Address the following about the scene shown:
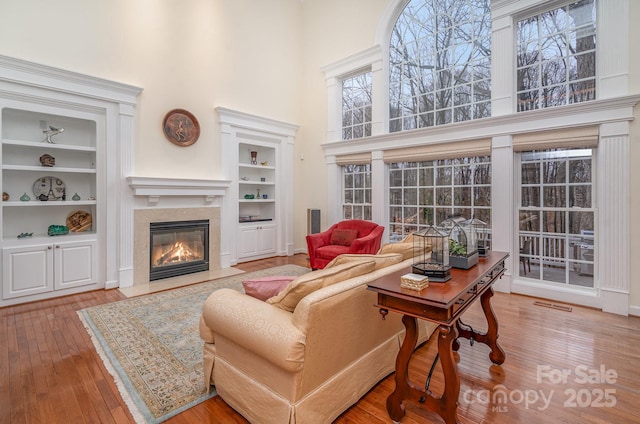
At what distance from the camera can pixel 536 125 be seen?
3.76 meters

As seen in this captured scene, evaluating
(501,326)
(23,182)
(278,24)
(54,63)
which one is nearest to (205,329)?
(501,326)

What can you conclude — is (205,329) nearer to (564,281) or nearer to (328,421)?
(328,421)

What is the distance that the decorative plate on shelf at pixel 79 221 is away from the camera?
423cm

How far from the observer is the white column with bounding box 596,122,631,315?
328 centimetres

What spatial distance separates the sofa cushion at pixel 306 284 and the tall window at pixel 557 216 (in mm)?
3334

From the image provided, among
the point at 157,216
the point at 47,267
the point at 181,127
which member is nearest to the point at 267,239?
the point at 157,216

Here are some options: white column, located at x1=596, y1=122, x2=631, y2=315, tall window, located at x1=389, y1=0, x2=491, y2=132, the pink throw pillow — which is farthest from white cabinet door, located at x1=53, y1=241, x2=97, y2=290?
white column, located at x1=596, y1=122, x2=631, y2=315

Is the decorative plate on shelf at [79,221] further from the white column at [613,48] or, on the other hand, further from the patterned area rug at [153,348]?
the white column at [613,48]

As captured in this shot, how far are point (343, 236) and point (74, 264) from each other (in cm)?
388

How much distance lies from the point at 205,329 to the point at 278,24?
256 inches

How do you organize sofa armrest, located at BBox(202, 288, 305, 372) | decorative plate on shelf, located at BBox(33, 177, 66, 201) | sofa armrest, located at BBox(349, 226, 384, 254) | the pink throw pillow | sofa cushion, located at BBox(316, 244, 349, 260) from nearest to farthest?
sofa armrest, located at BBox(202, 288, 305, 372), the pink throw pillow, decorative plate on shelf, located at BBox(33, 177, 66, 201), sofa armrest, located at BBox(349, 226, 384, 254), sofa cushion, located at BBox(316, 244, 349, 260)

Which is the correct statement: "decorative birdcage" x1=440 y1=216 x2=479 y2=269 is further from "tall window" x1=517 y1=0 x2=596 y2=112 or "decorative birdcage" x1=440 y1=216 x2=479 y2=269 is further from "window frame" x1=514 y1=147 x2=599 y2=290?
"tall window" x1=517 y1=0 x2=596 y2=112

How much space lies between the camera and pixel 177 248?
5.09 metres

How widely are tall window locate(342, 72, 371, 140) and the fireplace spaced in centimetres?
335
